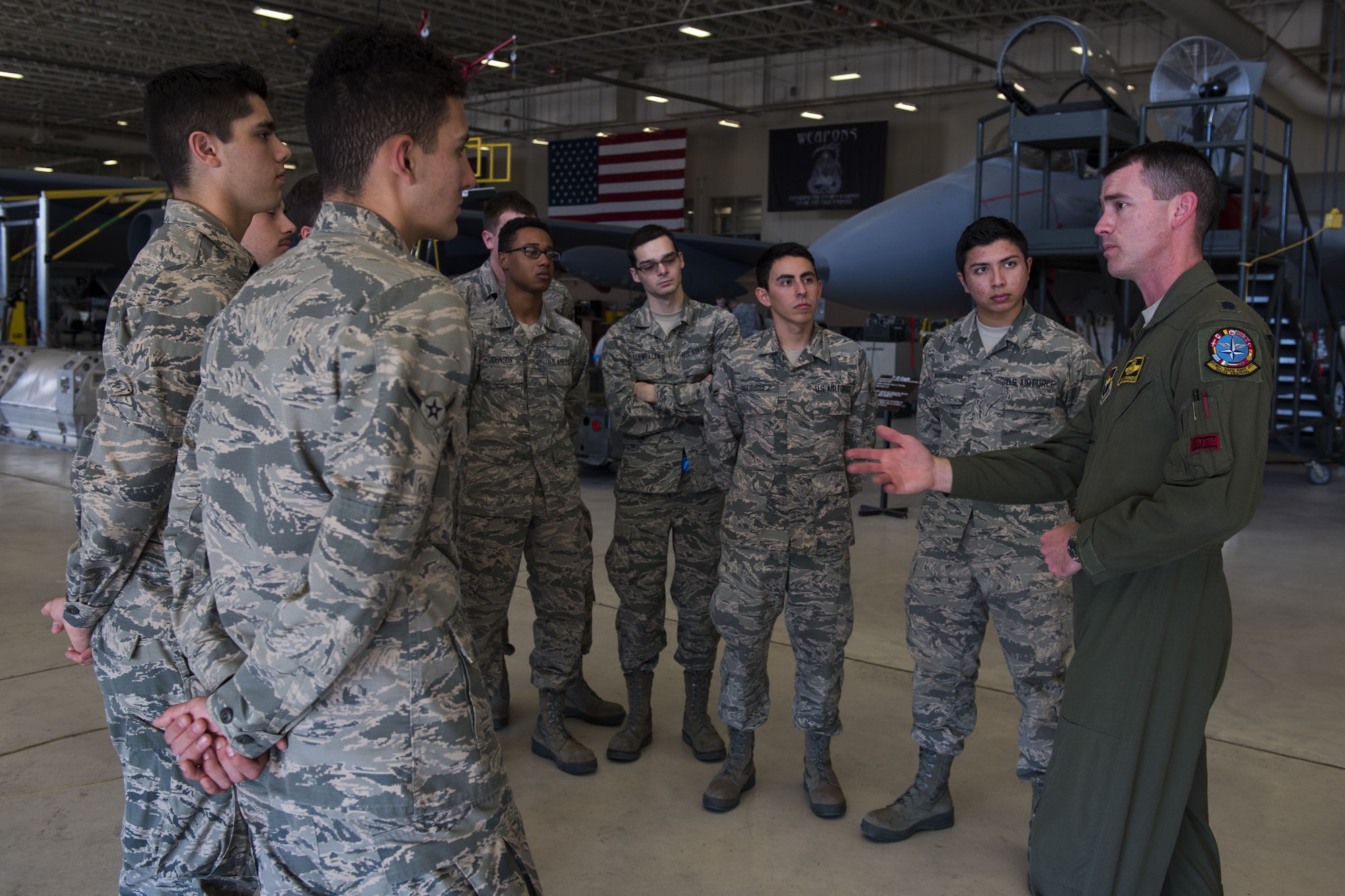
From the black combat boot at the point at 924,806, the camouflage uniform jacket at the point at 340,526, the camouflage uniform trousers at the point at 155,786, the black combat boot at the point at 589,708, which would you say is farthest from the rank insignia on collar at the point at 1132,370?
the black combat boot at the point at 589,708

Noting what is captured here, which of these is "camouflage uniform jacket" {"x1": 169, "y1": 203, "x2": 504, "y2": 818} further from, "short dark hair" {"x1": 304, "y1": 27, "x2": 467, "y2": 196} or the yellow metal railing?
the yellow metal railing

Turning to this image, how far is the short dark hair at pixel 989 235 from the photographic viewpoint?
2883 millimetres

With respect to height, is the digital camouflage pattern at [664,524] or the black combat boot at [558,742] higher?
the digital camouflage pattern at [664,524]

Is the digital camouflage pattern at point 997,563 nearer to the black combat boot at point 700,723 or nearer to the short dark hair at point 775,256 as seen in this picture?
the short dark hair at point 775,256

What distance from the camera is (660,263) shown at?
3.43 meters

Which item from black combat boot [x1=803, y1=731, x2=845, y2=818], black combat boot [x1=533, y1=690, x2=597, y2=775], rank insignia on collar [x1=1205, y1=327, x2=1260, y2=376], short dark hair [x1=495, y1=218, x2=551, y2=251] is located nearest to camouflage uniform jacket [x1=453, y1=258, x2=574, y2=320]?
short dark hair [x1=495, y1=218, x2=551, y2=251]

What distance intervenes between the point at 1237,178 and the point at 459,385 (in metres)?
6.85

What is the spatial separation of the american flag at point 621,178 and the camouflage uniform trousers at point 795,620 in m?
20.4

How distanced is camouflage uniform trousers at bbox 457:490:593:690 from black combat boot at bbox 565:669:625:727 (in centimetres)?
30

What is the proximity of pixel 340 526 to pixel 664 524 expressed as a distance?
7.39 ft

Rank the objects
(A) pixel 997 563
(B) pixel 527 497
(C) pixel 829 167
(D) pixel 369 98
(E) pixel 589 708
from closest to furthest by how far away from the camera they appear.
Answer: (D) pixel 369 98, (A) pixel 997 563, (B) pixel 527 497, (E) pixel 589 708, (C) pixel 829 167

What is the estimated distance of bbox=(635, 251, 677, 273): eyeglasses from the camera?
3428mm

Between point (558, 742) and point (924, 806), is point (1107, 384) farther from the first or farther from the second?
point (558, 742)

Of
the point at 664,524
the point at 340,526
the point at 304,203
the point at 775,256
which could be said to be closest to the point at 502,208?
the point at 304,203
